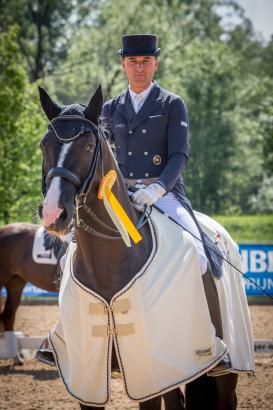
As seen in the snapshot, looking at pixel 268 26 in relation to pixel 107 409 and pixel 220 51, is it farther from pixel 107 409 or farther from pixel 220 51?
pixel 107 409

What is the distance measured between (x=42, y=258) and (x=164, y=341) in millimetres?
6123

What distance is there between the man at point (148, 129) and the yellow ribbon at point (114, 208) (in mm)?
604

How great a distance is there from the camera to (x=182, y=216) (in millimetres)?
5102

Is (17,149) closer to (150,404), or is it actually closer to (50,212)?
(150,404)

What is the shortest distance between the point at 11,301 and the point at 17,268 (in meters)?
0.52

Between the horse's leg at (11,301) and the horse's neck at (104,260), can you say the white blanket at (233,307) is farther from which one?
the horse's leg at (11,301)

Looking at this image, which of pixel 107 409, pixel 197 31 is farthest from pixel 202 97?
pixel 107 409

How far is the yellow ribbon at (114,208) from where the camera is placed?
4.33 m

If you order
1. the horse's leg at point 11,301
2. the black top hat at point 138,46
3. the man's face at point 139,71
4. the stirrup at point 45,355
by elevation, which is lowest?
the horse's leg at point 11,301

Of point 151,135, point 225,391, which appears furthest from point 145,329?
point 151,135

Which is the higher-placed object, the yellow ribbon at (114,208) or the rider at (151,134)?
the rider at (151,134)

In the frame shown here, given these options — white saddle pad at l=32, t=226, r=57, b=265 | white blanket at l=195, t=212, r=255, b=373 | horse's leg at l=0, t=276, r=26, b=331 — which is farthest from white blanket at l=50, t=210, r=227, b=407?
horse's leg at l=0, t=276, r=26, b=331

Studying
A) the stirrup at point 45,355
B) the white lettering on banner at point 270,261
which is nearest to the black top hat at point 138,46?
the stirrup at point 45,355

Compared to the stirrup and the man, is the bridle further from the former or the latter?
the stirrup
